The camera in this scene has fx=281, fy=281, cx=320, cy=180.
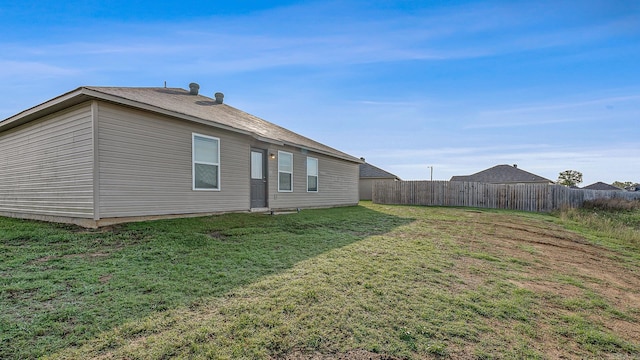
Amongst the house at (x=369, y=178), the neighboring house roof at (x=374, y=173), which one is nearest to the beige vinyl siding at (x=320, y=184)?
the house at (x=369, y=178)

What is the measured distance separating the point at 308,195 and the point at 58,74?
941 centimetres

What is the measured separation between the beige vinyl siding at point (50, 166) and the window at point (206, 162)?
223 centimetres

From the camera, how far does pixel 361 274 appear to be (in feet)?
13.0

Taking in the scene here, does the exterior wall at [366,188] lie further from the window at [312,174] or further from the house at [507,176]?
the window at [312,174]

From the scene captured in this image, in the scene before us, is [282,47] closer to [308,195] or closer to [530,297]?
[308,195]

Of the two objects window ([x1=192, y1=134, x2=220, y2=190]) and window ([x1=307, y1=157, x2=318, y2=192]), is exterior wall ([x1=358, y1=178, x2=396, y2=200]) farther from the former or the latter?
window ([x1=192, y1=134, x2=220, y2=190])

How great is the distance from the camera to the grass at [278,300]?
2.26 m

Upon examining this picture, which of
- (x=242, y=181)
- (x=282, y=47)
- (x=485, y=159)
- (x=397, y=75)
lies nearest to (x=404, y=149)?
(x=485, y=159)

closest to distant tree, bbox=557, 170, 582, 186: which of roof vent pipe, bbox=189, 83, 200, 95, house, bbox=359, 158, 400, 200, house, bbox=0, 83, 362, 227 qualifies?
house, bbox=359, 158, 400, 200

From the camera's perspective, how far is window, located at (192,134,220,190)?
7.47m

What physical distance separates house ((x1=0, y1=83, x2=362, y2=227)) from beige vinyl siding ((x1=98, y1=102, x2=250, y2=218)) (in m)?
0.02

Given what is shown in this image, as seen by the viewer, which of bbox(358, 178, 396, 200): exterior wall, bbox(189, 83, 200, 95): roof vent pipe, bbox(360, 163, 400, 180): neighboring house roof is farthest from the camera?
bbox(360, 163, 400, 180): neighboring house roof

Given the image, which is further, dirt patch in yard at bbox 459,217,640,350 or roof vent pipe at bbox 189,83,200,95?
roof vent pipe at bbox 189,83,200,95

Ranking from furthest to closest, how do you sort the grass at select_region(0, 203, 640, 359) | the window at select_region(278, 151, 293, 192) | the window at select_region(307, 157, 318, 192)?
the window at select_region(307, 157, 318, 192), the window at select_region(278, 151, 293, 192), the grass at select_region(0, 203, 640, 359)
